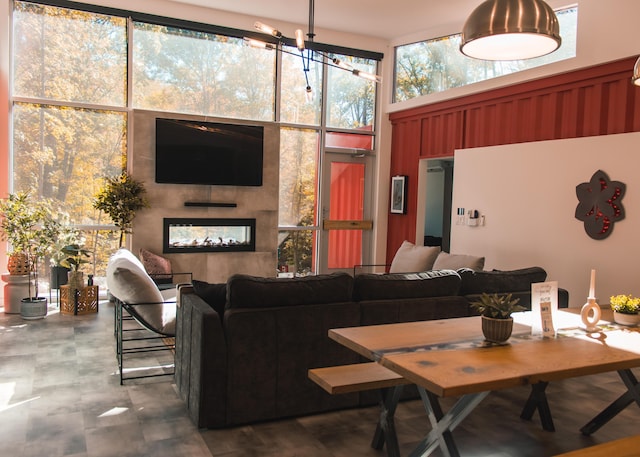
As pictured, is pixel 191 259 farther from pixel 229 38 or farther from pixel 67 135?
pixel 229 38

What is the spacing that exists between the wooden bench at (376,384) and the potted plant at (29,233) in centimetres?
404

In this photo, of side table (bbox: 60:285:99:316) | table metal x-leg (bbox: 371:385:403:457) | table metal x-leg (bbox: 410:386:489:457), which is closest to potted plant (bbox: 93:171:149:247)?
side table (bbox: 60:285:99:316)

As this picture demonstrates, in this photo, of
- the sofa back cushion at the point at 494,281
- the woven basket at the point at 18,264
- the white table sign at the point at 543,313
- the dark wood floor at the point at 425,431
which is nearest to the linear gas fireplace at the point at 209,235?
the woven basket at the point at 18,264

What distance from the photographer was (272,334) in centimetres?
311

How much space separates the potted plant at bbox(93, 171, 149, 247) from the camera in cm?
631

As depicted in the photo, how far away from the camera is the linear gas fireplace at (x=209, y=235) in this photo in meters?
7.02

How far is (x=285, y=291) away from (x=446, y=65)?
537cm

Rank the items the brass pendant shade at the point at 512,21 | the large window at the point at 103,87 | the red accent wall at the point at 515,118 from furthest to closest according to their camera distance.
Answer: the large window at the point at 103,87
the red accent wall at the point at 515,118
the brass pendant shade at the point at 512,21

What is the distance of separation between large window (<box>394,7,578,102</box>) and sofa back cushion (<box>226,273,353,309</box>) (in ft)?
13.4

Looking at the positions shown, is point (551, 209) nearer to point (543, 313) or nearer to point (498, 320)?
point (543, 313)

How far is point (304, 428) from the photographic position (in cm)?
308

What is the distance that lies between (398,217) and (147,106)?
404cm

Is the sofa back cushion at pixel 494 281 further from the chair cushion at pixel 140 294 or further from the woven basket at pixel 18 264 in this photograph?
the woven basket at pixel 18 264

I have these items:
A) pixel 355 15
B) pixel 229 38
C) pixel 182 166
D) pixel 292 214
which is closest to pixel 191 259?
pixel 182 166
